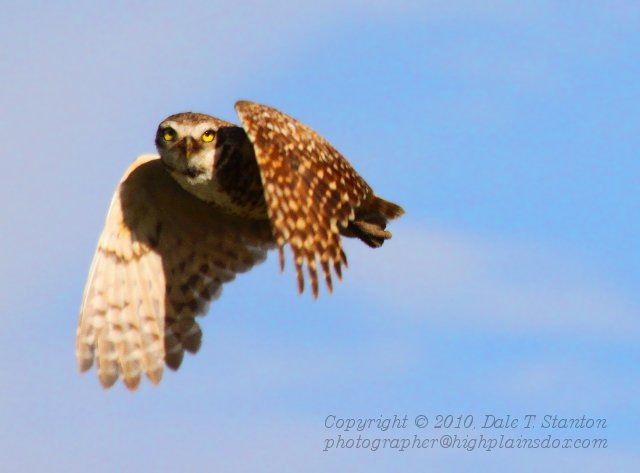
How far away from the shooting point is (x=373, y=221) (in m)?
17.3

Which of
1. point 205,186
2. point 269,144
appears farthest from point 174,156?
point 269,144

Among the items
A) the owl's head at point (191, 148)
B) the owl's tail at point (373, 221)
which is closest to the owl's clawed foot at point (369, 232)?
the owl's tail at point (373, 221)

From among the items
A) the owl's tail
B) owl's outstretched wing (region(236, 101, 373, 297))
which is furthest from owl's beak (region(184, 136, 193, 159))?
the owl's tail

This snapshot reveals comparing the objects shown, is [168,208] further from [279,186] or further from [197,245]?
[279,186]

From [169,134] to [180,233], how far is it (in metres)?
1.32

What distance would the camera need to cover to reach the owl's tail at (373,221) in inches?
674

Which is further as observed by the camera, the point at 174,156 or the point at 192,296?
the point at 192,296

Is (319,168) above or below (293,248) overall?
above

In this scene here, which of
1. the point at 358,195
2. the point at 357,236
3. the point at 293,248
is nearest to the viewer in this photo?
the point at 293,248

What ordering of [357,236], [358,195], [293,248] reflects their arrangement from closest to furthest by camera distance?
[293,248]
[358,195]
[357,236]

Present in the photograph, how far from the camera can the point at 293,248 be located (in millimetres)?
14914

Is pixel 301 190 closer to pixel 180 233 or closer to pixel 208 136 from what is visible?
pixel 208 136

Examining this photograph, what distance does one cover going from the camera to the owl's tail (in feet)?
56.2

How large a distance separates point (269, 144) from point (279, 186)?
1.52ft
